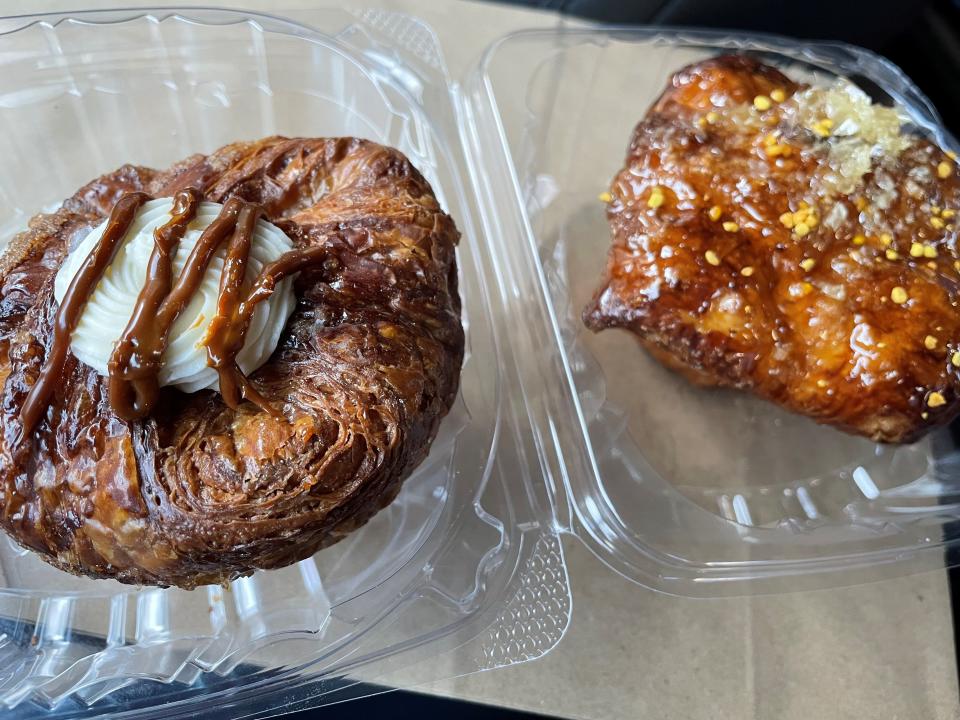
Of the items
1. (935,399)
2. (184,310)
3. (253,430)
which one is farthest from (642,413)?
(184,310)

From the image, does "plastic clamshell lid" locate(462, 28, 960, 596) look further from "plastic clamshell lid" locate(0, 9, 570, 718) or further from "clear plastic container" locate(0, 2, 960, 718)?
"plastic clamshell lid" locate(0, 9, 570, 718)

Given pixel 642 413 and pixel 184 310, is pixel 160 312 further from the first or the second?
pixel 642 413

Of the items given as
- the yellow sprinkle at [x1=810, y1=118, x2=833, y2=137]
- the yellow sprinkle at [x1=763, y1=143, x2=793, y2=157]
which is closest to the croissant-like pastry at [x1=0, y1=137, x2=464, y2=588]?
the yellow sprinkle at [x1=763, y1=143, x2=793, y2=157]

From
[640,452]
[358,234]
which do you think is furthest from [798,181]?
[358,234]

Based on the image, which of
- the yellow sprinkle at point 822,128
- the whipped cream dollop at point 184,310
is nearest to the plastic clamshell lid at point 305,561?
the whipped cream dollop at point 184,310

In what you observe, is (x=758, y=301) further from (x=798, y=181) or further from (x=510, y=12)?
(x=510, y=12)
